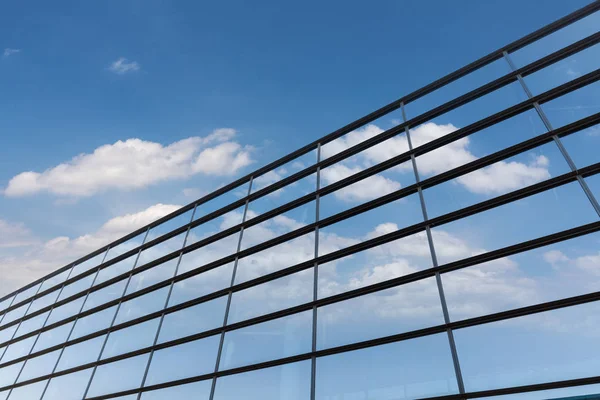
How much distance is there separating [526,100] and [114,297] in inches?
745

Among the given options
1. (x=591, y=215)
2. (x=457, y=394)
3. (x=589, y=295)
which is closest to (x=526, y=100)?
(x=591, y=215)

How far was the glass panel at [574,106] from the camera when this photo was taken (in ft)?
32.5

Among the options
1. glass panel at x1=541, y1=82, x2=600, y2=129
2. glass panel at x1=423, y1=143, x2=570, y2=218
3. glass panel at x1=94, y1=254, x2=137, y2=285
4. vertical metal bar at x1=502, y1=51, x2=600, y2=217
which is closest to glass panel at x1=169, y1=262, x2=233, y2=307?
glass panel at x1=94, y1=254, x2=137, y2=285

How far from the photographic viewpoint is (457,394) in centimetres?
782

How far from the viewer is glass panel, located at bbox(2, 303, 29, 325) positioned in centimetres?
2598

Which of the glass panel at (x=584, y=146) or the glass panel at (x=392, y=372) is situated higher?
the glass panel at (x=584, y=146)

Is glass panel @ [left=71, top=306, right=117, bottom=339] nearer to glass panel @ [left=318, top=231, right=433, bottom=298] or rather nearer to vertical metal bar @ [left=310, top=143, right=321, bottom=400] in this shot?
vertical metal bar @ [left=310, top=143, right=321, bottom=400]

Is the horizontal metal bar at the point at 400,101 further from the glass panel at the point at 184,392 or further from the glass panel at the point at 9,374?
the glass panel at the point at 184,392

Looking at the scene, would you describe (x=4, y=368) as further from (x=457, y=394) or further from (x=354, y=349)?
(x=457, y=394)

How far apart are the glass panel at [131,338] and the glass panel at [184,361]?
121 centimetres

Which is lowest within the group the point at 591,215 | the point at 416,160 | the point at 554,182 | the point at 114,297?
the point at 591,215

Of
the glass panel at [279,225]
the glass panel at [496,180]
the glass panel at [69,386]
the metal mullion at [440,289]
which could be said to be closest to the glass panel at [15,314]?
the glass panel at [69,386]

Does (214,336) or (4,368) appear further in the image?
(4,368)

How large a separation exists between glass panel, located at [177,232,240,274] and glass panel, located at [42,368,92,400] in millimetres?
5653
